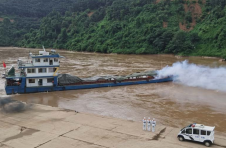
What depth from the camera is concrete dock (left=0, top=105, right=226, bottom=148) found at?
14.4 m

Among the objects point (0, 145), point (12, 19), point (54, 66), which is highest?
point (12, 19)

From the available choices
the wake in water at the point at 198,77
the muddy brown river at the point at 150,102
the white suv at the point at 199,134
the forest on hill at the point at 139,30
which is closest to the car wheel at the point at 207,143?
the white suv at the point at 199,134

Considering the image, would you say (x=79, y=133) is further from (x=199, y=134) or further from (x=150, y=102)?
(x=150, y=102)

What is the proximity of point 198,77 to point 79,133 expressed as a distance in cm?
2351

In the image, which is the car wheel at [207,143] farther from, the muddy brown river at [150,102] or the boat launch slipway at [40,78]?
the boat launch slipway at [40,78]

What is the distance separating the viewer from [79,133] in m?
16.1

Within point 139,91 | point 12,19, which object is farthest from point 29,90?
point 12,19

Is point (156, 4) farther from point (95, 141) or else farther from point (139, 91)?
point (95, 141)

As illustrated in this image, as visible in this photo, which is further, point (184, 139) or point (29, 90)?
point (29, 90)

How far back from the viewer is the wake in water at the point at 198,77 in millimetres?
30825

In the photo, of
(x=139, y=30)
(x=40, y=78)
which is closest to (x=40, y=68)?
(x=40, y=78)

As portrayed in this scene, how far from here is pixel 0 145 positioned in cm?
1461

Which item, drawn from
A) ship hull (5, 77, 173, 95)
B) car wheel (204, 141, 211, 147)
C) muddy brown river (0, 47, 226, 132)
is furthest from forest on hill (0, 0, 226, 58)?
car wheel (204, 141, 211, 147)

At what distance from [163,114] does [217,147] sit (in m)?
7.91
